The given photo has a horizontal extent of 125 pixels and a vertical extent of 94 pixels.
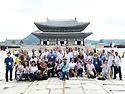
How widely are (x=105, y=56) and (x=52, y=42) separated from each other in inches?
1215

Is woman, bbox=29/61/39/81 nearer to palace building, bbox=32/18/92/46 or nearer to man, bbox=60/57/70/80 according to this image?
man, bbox=60/57/70/80

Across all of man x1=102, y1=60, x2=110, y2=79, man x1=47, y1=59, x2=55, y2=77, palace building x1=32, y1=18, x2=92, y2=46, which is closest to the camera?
man x1=102, y1=60, x2=110, y2=79

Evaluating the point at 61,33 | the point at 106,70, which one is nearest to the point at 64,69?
the point at 106,70

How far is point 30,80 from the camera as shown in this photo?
7.48m

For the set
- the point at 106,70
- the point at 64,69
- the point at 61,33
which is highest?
the point at 61,33

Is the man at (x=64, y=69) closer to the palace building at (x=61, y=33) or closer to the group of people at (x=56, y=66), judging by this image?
the group of people at (x=56, y=66)

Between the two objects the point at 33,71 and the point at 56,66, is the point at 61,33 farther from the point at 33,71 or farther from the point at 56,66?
the point at 33,71

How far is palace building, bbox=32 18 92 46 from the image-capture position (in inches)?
1537

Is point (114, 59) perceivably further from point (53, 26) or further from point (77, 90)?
point (53, 26)

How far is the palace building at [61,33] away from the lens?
128ft

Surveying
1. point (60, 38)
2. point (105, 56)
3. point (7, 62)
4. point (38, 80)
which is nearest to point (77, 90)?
point (38, 80)

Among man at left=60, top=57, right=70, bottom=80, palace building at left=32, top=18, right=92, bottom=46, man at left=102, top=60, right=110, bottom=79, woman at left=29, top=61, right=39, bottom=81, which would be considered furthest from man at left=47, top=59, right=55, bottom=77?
palace building at left=32, top=18, right=92, bottom=46

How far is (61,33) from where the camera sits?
39375 millimetres

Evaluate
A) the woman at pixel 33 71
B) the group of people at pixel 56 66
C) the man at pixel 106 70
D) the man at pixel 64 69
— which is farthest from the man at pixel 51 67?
the man at pixel 106 70
